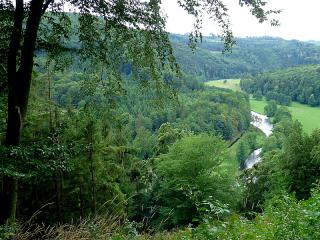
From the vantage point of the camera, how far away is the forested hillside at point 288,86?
156000mm

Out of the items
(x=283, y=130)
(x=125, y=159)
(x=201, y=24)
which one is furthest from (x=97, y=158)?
(x=283, y=130)

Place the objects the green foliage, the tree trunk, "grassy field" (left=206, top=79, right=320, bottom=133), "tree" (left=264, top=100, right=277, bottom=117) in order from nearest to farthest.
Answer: the tree trunk → the green foliage → "grassy field" (left=206, top=79, right=320, bottom=133) → "tree" (left=264, top=100, right=277, bottom=117)

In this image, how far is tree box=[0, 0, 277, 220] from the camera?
610 centimetres

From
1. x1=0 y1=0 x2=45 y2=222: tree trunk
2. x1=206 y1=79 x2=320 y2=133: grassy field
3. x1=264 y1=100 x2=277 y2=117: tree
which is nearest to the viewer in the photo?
x1=0 y1=0 x2=45 y2=222: tree trunk

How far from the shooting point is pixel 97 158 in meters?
22.6

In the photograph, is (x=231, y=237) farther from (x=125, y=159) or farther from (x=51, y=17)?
(x=125, y=159)

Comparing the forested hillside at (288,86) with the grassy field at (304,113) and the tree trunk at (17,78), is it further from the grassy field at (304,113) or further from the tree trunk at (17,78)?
the tree trunk at (17,78)

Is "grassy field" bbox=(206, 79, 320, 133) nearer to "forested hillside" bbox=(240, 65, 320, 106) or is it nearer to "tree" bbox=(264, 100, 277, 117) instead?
"forested hillside" bbox=(240, 65, 320, 106)

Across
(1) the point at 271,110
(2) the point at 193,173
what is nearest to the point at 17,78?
(2) the point at 193,173

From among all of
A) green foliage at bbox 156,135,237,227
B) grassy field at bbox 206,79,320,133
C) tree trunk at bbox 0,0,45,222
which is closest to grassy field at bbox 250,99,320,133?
grassy field at bbox 206,79,320,133

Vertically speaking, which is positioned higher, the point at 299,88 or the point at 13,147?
the point at 13,147

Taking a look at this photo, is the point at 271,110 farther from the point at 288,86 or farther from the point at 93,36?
the point at 93,36

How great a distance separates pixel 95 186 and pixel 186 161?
10112 mm

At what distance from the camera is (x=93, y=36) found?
6820 millimetres
